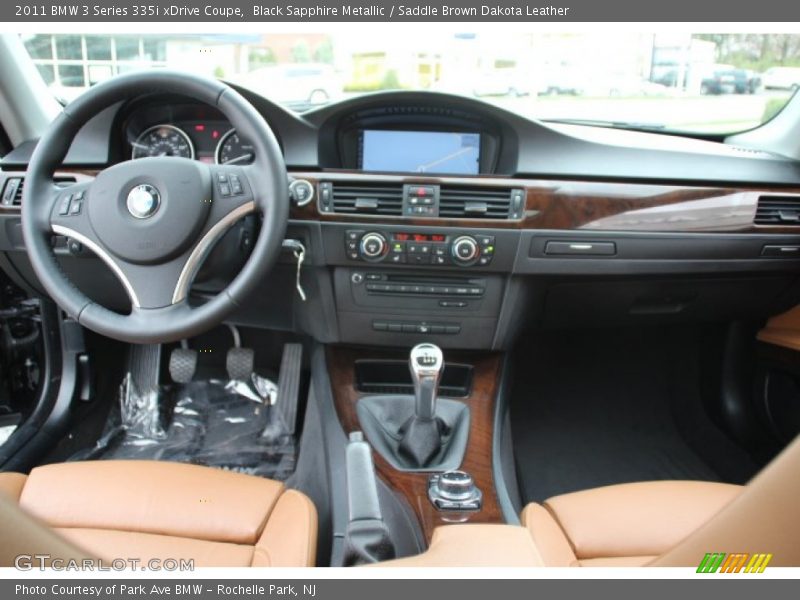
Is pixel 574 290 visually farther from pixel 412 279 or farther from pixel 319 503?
pixel 319 503

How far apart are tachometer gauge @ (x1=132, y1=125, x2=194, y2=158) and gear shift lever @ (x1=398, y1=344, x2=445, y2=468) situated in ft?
3.17

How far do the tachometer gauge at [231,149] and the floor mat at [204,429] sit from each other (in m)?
0.92

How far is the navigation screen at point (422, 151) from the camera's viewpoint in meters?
1.98

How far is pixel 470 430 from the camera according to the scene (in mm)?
2018

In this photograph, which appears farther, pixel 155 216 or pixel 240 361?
pixel 240 361

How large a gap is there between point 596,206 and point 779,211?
0.61 m

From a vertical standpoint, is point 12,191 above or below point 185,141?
below

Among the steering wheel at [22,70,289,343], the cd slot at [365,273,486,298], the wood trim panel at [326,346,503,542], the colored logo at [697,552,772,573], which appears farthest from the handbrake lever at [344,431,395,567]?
the colored logo at [697,552,772,573]

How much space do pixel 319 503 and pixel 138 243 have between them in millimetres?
925

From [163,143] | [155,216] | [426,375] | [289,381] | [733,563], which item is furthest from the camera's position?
[289,381]

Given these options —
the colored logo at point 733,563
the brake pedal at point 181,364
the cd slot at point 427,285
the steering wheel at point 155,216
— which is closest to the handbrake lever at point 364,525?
the steering wheel at point 155,216

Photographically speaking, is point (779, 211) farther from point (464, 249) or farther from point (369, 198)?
point (369, 198)

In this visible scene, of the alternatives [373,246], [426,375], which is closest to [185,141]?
[373,246]

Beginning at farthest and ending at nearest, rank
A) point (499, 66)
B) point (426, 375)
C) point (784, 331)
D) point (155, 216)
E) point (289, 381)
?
point (289, 381), point (784, 331), point (499, 66), point (426, 375), point (155, 216)
